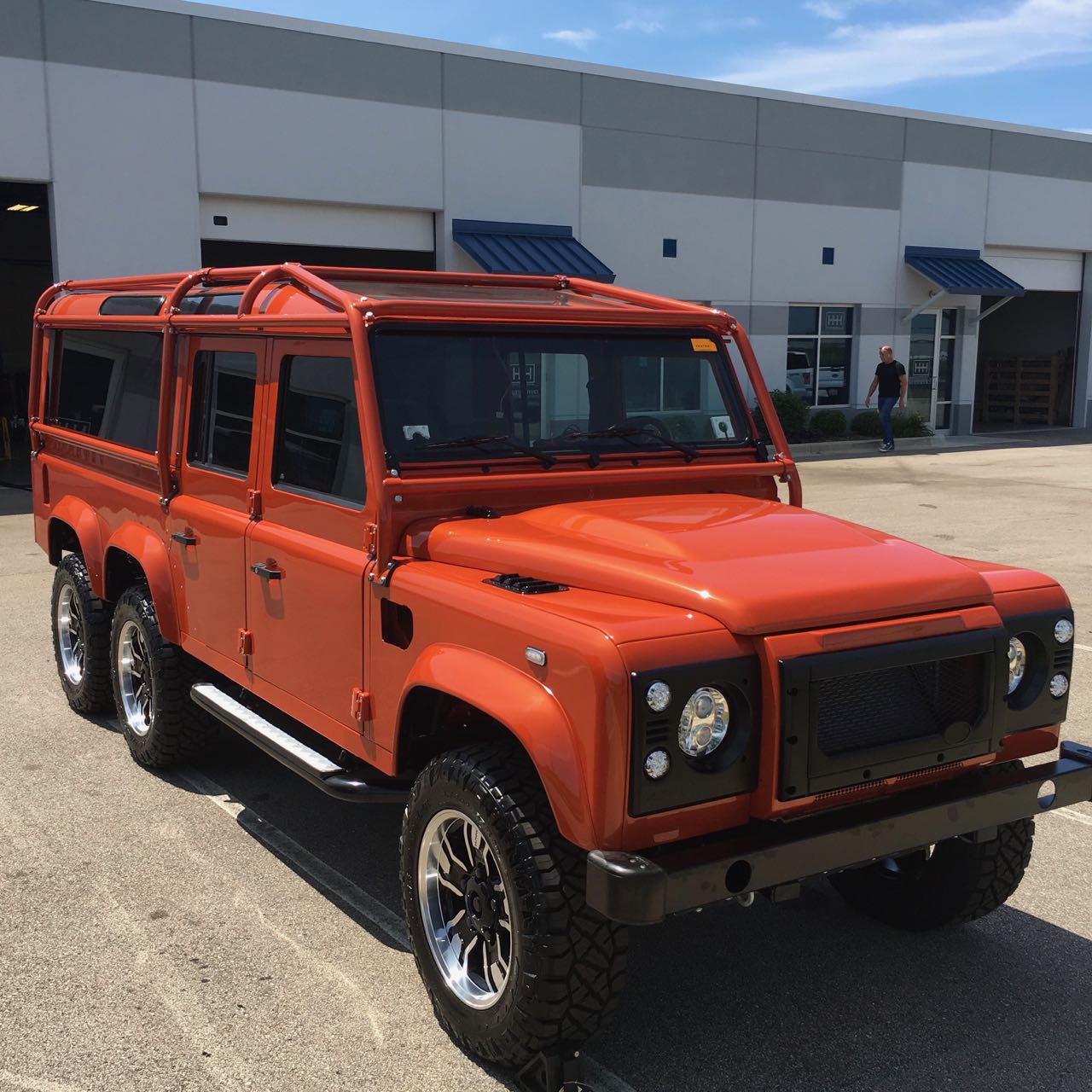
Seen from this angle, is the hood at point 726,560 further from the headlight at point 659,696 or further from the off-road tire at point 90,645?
the off-road tire at point 90,645

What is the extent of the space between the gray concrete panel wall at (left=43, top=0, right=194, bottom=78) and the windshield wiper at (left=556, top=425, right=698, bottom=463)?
14380 millimetres

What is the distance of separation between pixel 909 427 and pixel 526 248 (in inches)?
364

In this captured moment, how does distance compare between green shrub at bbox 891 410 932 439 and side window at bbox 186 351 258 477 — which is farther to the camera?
green shrub at bbox 891 410 932 439

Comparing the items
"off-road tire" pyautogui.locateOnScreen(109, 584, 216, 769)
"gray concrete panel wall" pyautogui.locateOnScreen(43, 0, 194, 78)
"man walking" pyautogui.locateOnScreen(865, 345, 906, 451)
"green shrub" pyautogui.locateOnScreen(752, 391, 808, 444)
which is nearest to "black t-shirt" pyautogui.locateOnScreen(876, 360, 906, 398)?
"man walking" pyautogui.locateOnScreen(865, 345, 906, 451)

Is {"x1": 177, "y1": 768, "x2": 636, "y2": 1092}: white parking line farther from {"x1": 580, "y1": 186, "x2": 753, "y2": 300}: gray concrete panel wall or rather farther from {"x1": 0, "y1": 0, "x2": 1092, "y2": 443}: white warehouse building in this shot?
{"x1": 580, "y1": 186, "x2": 753, "y2": 300}: gray concrete panel wall

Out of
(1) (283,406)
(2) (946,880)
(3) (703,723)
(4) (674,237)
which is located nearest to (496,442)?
(1) (283,406)

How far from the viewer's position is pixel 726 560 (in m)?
3.40

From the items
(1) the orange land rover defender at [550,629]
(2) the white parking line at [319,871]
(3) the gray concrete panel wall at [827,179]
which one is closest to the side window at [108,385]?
(1) the orange land rover defender at [550,629]

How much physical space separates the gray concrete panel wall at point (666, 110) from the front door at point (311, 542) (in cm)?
1736

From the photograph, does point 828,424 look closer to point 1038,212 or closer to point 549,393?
point 1038,212

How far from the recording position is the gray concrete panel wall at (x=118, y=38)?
15.6 meters

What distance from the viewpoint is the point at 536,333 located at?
435 cm

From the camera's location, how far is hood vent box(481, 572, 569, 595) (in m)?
3.34

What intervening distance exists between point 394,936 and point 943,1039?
1.82 m
